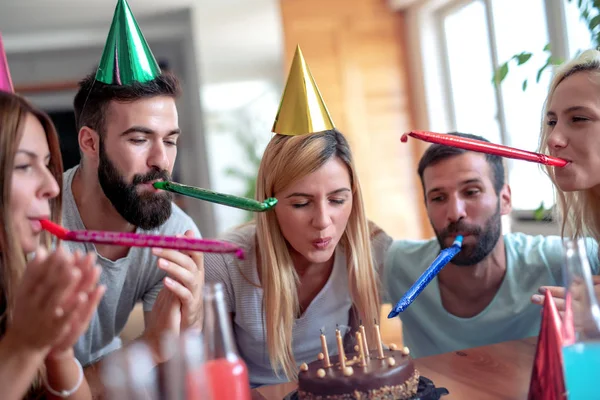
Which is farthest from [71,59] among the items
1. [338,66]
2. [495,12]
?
[495,12]

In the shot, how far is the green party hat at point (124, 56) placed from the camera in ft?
6.11

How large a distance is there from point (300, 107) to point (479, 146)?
2.02ft

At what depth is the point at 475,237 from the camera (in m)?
1.96

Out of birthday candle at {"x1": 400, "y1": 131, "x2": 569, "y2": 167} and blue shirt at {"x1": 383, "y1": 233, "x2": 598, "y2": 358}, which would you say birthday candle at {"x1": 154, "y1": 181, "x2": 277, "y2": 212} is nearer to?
birthday candle at {"x1": 400, "y1": 131, "x2": 569, "y2": 167}

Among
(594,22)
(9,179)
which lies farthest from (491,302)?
(9,179)

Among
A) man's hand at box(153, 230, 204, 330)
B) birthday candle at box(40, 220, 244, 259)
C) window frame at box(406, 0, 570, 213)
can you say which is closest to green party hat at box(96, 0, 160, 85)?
man's hand at box(153, 230, 204, 330)

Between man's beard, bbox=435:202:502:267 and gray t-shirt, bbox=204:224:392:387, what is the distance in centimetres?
34

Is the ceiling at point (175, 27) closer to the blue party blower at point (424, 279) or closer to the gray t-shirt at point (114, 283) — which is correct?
the gray t-shirt at point (114, 283)

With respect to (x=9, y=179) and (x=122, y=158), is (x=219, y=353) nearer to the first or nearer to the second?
(x=9, y=179)

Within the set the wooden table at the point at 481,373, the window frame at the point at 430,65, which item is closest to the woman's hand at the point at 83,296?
the wooden table at the point at 481,373

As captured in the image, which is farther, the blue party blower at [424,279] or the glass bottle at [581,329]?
the blue party blower at [424,279]

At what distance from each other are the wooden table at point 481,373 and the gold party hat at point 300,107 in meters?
0.74

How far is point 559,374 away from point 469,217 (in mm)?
938

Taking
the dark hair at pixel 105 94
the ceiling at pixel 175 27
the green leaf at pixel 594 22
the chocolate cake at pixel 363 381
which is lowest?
the chocolate cake at pixel 363 381
